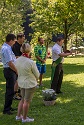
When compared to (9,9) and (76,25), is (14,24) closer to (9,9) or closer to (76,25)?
(9,9)

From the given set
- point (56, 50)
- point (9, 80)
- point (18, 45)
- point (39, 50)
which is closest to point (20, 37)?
point (18, 45)

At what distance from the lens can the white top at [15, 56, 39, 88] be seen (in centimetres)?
660

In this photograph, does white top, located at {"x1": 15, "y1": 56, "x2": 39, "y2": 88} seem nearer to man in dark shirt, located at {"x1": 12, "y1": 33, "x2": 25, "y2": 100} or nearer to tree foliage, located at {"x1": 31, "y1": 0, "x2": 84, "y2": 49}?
man in dark shirt, located at {"x1": 12, "y1": 33, "x2": 25, "y2": 100}

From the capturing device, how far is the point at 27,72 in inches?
261

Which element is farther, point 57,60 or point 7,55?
point 57,60

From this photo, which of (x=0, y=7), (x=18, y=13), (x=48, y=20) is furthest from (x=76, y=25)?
(x=18, y=13)

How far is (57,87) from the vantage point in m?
10.5

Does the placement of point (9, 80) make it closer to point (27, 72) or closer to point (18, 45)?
point (27, 72)

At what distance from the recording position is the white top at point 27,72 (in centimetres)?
660

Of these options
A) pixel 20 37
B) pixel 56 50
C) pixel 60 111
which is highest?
pixel 20 37

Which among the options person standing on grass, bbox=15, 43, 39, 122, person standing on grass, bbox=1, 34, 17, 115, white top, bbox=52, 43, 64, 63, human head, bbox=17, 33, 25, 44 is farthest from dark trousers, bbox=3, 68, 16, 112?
white top, bbox=52, 43, 64, 63

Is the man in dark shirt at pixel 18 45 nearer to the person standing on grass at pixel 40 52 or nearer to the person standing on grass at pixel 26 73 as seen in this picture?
the person standing on grass at pixel 26 73

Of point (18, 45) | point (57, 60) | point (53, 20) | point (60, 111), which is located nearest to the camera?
point (60, 111)

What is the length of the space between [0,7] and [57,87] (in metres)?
33.3
